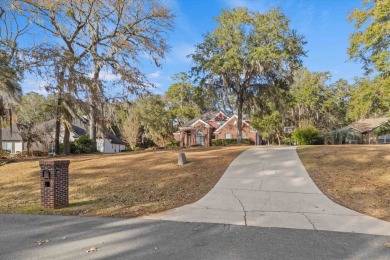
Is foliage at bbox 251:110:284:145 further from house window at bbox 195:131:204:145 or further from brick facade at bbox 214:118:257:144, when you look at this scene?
house window at bbox 195:131:204:145

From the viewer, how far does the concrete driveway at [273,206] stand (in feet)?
20.1

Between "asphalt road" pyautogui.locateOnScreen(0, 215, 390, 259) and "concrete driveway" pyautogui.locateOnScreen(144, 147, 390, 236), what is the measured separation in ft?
1.64

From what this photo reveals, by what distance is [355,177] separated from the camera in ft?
33.0

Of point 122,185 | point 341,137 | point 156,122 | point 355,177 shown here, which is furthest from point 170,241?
point 156,122

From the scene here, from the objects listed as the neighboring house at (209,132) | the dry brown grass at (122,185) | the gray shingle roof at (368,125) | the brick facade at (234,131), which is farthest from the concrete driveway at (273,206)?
the gray shingle roof at (368,125)

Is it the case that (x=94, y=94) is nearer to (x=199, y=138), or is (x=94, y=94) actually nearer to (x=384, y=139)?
(x=199, y=138)

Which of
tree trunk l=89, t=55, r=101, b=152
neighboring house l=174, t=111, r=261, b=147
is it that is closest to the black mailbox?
tree trunk l=89, t=55, r=101, b=152

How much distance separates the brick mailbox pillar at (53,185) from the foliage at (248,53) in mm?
16838

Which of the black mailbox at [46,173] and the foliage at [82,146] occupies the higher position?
the foliage at [82,146]

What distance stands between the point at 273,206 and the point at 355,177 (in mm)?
4190

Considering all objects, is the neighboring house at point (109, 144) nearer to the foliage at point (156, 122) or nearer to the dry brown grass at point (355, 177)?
the foliage at point (156, 122)

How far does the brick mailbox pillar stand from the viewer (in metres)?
7.29

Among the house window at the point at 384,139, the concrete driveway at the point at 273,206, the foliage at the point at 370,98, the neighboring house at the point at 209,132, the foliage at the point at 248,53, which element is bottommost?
the concrete driveway at the point at 273,206

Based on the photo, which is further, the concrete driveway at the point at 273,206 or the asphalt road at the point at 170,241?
the concrete driveway at the point at 273,206
